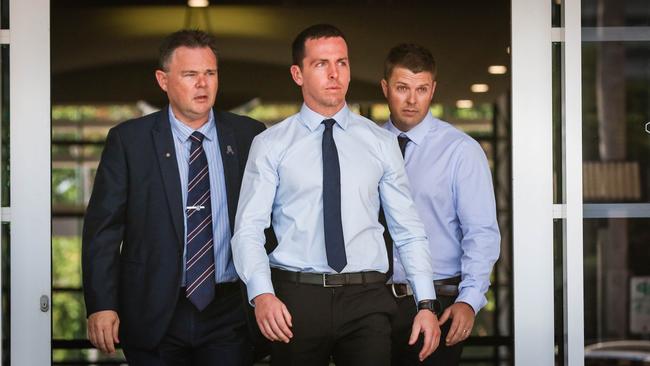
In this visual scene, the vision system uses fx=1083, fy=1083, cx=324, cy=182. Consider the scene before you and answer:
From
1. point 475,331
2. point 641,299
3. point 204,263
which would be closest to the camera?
point 204,263

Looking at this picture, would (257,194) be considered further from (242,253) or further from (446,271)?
(446,271)

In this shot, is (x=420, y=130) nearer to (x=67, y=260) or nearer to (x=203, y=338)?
(x=203, y=338)

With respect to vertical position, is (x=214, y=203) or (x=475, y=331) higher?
(x=214, y=203)

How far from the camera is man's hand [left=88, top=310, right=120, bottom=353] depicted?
3387 millimetres

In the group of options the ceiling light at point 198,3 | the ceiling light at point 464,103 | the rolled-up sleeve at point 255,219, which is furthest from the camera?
the ceiling light at point 464,103

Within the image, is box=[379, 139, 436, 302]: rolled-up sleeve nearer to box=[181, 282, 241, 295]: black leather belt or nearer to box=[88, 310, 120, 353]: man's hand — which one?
box=[181, 282, 241, 295]: black leather belt

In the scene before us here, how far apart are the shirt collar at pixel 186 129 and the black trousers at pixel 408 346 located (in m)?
0.83

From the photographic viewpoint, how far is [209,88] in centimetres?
362

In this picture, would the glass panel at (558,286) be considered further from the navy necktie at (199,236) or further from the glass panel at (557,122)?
the navy necktie at (199,236)

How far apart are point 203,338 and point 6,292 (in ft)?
2.32

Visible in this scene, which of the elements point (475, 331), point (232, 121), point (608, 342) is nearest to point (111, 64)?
point (475, 331)

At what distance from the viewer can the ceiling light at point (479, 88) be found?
8.62 meters

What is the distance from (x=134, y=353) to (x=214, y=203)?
0.55 m

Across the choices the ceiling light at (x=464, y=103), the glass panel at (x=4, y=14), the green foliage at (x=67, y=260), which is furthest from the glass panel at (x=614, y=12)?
the green foliage at (x=67, y=260)
